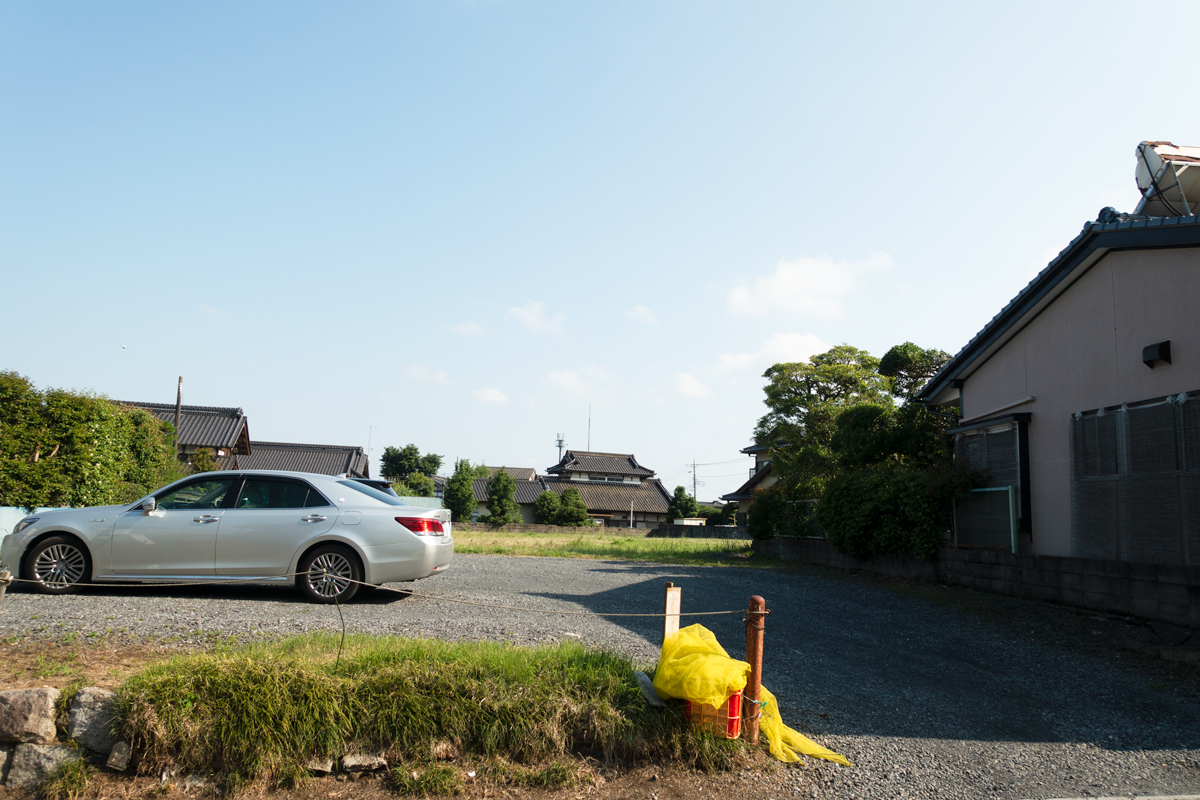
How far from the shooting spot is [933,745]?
4.41 m

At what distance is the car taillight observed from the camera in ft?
24.5

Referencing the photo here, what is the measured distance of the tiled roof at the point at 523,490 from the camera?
49.6m

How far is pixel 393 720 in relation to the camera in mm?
4020

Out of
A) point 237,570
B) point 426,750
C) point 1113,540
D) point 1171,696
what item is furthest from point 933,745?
point 237,570

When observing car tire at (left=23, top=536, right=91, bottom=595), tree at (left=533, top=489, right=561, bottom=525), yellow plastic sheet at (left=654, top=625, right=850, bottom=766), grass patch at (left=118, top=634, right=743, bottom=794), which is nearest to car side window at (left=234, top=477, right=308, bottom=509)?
car tire at (left=23, top=536, right=91, bottom=595)

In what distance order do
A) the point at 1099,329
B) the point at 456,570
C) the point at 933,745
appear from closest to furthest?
the point at 933,745, the point at 1099,329, the point at 456,570

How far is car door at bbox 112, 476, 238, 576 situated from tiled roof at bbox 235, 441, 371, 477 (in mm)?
33842

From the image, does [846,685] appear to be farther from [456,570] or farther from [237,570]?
[456,570]

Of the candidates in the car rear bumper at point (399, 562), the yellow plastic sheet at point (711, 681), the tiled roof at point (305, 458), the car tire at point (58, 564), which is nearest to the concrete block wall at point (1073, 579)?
the yellow plastic sheet at point (711, 681)

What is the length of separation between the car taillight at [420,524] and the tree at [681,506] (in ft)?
139

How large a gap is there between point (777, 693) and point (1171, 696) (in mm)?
3187

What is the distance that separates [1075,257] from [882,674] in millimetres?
6741

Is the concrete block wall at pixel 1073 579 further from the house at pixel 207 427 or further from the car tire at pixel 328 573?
the house at pixel 207 427

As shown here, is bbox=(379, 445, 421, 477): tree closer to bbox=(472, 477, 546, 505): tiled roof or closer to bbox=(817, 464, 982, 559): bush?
bbox=(472, 477, 546, 505): tiled roof
